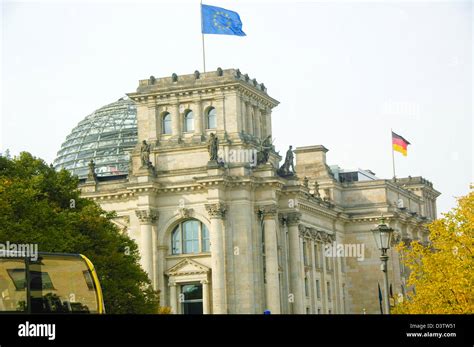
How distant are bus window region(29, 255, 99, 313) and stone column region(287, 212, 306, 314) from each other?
7451cm

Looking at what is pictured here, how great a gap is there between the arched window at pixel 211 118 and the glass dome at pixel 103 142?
30.0 metres

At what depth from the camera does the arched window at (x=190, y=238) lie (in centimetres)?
9569

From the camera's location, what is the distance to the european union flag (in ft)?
293

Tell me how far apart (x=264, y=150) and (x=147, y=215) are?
12122mm

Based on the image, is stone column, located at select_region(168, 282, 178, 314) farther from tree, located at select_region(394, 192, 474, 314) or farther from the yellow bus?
the yellow bus

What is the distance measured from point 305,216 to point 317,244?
4.77 meters

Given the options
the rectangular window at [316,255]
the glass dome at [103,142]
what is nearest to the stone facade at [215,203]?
the rectangular window at [316,255]

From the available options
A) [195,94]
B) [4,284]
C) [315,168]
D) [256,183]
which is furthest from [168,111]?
[4,284]

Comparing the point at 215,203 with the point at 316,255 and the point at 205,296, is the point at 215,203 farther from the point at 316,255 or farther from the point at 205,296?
the point at 316,255

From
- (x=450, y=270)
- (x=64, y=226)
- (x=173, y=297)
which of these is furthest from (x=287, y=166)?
(x=450, y=270)

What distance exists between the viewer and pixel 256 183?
9562 cm

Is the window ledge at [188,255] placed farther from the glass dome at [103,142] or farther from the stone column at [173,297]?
the glass dome at [103,142]

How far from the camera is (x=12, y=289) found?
23.2 meters
